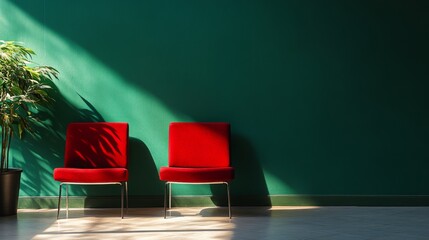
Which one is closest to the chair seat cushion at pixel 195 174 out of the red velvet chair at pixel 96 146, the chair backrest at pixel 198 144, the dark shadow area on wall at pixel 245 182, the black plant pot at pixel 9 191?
the chair backrest at pixel 198 144

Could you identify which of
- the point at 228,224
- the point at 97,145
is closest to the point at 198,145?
the point at 97,145

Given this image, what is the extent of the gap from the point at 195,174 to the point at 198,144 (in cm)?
65

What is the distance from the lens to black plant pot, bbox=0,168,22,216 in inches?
236

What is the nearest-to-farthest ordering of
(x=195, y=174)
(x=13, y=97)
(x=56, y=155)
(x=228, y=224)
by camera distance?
(x=228, y=224) < (x=195, y=174) < (x=13, y=97) < (x=56, y=155)

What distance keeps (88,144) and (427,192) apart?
3.35m

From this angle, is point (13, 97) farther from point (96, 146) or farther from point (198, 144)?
point (198, 144)

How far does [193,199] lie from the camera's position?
259 inches

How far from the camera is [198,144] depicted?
6.42 metres

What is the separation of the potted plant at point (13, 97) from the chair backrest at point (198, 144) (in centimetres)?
129

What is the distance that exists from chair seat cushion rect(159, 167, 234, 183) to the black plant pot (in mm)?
1380

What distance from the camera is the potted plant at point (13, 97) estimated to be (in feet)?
19.7

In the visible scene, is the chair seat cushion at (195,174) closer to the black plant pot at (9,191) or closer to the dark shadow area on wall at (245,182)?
the dark shadow area on wall at (245,182)

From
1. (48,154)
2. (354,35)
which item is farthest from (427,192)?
(48,154)

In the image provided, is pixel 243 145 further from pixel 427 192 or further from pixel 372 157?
pixel 427 192
